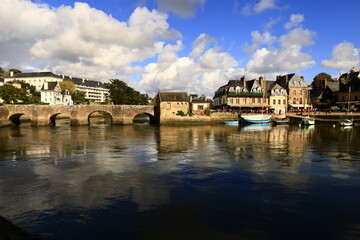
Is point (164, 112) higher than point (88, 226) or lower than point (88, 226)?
higher

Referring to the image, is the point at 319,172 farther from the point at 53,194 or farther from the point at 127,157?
the point at 53,194

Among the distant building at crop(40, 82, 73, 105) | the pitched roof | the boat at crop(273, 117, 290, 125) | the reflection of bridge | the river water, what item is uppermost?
the distant building at crop(40, 82, 73, 105)

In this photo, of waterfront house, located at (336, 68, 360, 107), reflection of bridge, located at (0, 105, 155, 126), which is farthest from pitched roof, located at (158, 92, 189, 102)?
waterfront house, located at (336, 68, 360, 107)

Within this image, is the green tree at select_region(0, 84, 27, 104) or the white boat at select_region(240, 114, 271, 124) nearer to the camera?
the white boat at select_region(240, 114, 271, 124)

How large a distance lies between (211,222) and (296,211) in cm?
374

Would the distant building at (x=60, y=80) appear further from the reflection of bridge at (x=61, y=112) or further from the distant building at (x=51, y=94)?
the reflection of bridge at (x=61, y=112)

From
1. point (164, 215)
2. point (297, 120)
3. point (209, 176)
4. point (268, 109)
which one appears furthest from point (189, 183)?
point (268, 109)

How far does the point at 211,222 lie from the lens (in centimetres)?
909

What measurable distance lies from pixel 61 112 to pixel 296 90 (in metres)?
67.4

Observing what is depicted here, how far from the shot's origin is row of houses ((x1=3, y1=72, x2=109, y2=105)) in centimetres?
9650

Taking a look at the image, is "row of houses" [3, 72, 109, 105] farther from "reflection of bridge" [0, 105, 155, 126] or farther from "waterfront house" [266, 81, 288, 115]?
"waterfront house" [266, 81, 288, 115]

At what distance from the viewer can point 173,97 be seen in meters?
59.6

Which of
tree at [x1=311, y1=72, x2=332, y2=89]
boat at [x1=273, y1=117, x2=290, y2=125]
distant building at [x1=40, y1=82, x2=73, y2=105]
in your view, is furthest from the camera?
distant building at [x1=40, y1=82, x2=73, y2=105]

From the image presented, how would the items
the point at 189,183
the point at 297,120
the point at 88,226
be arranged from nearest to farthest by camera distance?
the point at 88,226, the point at 189,183, the point at 297,120
